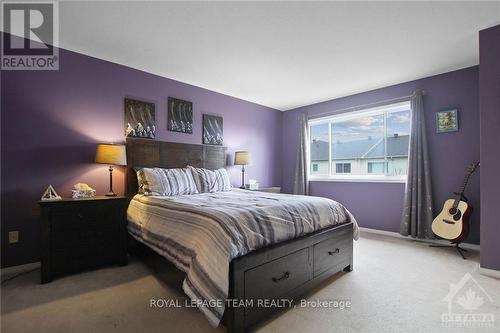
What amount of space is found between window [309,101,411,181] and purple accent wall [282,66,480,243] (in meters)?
0.20

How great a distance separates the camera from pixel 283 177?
5336 millimetres

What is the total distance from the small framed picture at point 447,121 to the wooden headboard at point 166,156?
3278 mm

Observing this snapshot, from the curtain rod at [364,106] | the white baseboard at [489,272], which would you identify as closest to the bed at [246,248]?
the white baseboard at [489,272]

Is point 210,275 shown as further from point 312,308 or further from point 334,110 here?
point 334,110

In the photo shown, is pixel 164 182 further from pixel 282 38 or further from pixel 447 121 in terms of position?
pixel 447 121

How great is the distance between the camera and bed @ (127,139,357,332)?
142 centimetres

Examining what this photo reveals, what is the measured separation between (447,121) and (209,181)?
3.42 m

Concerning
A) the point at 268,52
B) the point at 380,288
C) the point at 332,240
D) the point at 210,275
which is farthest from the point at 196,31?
the point at 380,288

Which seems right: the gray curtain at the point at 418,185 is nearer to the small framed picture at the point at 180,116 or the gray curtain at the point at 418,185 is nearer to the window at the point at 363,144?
the window at the point at 363,144

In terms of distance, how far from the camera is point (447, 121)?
3277 mm

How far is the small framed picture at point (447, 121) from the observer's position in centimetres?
321

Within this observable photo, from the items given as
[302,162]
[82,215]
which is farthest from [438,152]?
[82,215]

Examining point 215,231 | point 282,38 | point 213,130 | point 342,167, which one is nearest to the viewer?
point 215,231

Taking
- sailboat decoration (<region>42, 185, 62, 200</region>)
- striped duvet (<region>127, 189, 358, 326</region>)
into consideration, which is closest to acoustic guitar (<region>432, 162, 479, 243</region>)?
striped duvet (<region>127, 189, 358, 326</region>)
